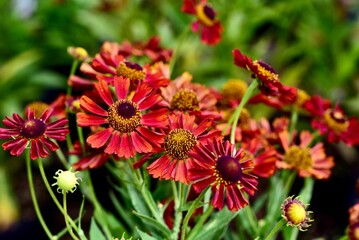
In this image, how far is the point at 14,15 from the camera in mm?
2320

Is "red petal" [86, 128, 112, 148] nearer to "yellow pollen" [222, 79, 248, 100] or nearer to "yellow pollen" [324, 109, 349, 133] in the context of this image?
"yellow pollen" [222, 79, 248, 100]

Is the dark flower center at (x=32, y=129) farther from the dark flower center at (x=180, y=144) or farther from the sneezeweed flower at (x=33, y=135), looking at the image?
the dark flower center at (x=180, y=144)

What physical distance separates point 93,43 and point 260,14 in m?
0.72

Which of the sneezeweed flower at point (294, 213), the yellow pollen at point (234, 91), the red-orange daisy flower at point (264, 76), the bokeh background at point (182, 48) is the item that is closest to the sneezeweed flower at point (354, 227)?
the sneezeweed flower at point (294, 213)

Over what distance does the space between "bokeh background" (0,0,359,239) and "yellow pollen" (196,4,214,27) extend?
1001mm

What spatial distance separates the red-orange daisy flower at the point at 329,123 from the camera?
3.26ft

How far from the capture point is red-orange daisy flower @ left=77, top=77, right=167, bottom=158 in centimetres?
72

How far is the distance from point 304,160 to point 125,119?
0.35 meters

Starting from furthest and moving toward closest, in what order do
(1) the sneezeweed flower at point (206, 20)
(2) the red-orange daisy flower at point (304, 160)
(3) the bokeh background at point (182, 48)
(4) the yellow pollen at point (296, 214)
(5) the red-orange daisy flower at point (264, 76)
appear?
(3) the bokeh background at point (182, 48)
(1) the sneezeweed flower at point (206, 20)
(2) the red-orange daisy flower at point (304, 160)
(5) the red-orange daisy flower at point (264, 76)
(4) the yellow pollen at point (296, 214)

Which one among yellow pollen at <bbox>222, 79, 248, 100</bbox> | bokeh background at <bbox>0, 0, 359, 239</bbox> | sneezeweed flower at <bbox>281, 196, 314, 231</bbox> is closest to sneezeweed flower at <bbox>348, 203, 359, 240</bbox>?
sneezeweed flower at <bbox>281, 196, 314, 231</bbox>

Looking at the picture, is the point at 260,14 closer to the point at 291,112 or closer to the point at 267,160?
the point at 291,112

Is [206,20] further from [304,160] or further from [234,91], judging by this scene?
[304,160]

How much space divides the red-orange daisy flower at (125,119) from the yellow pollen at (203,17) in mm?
335

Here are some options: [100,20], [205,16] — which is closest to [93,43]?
[100,20]
